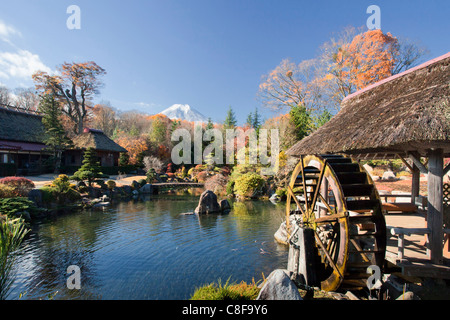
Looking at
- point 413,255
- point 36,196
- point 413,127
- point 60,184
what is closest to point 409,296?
point 413,255

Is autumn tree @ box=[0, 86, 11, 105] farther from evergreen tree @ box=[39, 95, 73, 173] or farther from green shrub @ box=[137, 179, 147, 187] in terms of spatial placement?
green shrub @ box=[137, 179, 147, 187]

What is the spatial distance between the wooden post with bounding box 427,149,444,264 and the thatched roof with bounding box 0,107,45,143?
2860cm

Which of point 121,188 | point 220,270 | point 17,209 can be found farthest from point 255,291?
point 121,188

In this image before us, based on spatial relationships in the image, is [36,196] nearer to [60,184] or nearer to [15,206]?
[60,184]

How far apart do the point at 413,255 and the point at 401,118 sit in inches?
99.2

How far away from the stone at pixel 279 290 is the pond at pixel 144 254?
2.21 metres

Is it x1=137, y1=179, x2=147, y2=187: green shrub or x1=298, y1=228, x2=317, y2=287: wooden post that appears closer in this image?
x1=298, y1=228, x2=317, y2=287: wooden post

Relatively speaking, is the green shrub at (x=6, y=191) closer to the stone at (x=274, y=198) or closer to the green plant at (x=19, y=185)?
the green plant at (x=19, y=185)

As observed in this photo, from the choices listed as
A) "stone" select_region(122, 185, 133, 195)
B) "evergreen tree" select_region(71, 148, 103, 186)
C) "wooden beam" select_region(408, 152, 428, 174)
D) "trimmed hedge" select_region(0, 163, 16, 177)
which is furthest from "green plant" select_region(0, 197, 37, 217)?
"wooden beam" select_region(408, 152, 428, 174)

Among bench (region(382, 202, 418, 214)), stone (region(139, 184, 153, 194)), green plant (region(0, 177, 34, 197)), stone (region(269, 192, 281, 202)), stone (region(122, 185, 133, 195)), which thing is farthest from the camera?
stone (region(139, 184, 153, 194))

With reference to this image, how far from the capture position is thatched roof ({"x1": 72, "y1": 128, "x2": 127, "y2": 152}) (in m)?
25.5

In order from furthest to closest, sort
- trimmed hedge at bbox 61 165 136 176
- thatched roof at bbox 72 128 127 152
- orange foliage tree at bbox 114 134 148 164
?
orange foliage tree at bbox 114 134 148 164 → thatched roof at bbox 72 128 127 152 → trimmed hedge at bbox 61 165 136 176

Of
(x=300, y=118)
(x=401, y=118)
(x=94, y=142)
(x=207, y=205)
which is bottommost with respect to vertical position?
(x=207, y=205)

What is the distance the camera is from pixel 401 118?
164 inches
